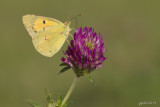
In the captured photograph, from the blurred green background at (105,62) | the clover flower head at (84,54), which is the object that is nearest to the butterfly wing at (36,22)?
the clover flower head at (84,54)

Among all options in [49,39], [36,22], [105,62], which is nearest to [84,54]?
[49,39]

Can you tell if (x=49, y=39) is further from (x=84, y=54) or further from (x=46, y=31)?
(x=84, y=54)

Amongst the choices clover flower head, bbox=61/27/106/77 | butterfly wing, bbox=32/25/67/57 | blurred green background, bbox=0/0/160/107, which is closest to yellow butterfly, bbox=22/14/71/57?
butterfly wing, bbox=32/25/67/57

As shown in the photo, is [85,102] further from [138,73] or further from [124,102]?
[138,73]

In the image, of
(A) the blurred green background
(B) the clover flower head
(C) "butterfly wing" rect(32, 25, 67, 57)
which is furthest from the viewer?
(A) the blurred green background

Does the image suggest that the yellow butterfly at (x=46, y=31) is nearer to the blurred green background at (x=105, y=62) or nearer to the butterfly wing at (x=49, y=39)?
the butterfly wing at (x=49, y=39)

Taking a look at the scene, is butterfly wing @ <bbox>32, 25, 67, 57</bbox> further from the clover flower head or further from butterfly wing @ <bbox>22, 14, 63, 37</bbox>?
the clover flower head
